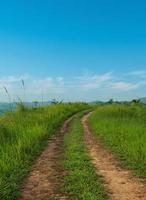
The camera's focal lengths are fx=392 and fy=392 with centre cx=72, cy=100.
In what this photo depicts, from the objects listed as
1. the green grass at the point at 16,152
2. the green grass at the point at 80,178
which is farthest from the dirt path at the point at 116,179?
the green grass at the point at 16,152

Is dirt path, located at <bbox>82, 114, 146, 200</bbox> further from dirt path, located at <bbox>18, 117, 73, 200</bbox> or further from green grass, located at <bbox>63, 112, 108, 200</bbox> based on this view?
dirt path, located at <bbox>18, 117, 73, 200</bbox>

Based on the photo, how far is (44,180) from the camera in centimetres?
903

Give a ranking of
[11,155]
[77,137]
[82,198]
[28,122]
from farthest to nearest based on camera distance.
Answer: [28,122] → [77,137] → [11,155] → [82,198]

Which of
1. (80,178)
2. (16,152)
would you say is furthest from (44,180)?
(16,152)

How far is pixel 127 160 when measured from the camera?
11164 mm

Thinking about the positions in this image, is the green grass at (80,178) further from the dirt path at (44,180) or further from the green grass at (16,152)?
the green grass at (16,152)

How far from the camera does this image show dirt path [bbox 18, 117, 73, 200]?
25.8 ft

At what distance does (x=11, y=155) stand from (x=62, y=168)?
165 centimetres

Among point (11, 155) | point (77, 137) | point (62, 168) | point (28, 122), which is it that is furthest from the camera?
point (28, 122)

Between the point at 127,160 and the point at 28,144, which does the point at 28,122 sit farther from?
the point at 127,160

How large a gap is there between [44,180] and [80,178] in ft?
2.76

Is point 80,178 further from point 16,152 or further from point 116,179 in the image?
point 16,152

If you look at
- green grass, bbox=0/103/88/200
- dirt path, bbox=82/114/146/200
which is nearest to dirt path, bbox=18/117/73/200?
green grass, bbox=0/103/88/200

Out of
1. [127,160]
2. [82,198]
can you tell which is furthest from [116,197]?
[127,160]
